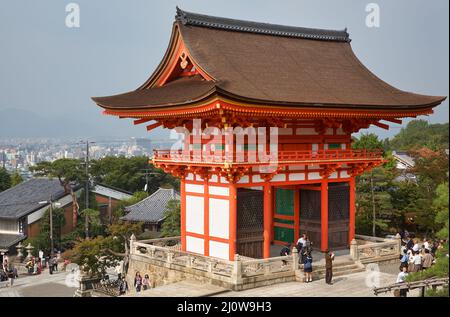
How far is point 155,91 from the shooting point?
88.5 ft

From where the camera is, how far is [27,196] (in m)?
59.3

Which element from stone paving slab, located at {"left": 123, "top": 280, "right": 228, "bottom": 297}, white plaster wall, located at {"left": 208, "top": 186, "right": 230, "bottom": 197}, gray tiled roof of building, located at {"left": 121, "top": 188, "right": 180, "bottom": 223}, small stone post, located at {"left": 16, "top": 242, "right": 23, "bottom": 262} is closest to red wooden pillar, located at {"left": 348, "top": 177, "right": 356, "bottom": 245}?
white plaster wall, located at {"left": 208, "top": 186, "right": 230, "bottom": 197}

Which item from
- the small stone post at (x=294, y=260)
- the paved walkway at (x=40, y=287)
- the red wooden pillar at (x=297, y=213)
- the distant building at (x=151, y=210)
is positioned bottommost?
the paved walkway at (x=40, y=287)

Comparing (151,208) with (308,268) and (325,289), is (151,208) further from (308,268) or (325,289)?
(325,289)

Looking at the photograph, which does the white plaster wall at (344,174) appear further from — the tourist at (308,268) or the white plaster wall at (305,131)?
the tourist at (308,268)

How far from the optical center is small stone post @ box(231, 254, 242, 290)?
2153cm

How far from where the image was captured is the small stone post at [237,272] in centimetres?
2153

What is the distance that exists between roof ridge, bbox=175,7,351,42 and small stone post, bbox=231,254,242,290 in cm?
1124

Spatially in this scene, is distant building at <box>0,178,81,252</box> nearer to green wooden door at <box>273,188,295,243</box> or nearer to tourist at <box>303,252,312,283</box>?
green wooden door at <box>273,188,295,243</box>

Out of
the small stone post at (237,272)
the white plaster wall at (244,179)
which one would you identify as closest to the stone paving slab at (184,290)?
the small stone post at (237,272)

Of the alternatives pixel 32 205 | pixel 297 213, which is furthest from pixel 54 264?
pixel 297 213

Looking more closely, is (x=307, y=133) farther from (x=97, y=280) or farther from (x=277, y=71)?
(x=97, y=280)

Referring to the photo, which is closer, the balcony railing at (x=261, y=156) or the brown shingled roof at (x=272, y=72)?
the balcony railing at (x=261, y=156)

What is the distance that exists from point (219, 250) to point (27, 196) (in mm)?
40081
